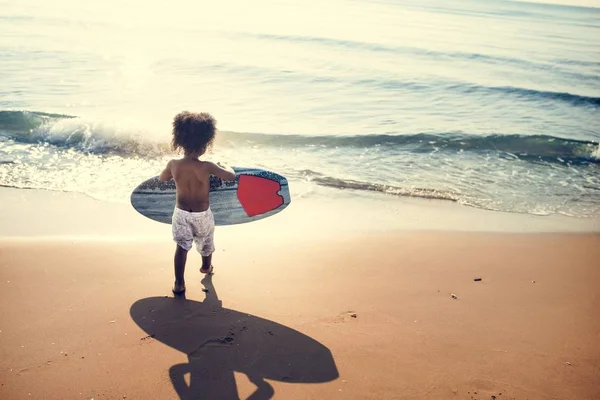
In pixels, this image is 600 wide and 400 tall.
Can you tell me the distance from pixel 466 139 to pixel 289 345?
29.2 feet

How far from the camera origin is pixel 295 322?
369 centimetres

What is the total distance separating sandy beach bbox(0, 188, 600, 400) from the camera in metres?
3.03

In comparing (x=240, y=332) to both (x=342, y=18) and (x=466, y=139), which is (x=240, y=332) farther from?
(x=342, y=18)

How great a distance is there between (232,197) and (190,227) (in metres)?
1.15

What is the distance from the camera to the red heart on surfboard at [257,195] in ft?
17.1

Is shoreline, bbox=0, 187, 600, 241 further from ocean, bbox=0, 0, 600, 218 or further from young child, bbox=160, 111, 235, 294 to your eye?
young child, bbox=160, 111, 235, 294

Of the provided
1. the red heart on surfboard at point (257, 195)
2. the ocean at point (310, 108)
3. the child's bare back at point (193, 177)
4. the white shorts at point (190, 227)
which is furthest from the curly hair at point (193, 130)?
the ocean at point (310, 108)

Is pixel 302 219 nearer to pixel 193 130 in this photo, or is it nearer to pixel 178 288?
pixel 178 288

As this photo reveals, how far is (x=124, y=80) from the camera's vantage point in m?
15.6

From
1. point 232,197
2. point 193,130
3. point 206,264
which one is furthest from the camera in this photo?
point 232,197

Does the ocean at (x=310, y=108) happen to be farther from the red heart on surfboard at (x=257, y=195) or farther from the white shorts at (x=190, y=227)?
the white shorts at (x=190, y=227)

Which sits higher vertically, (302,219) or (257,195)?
(257,195)

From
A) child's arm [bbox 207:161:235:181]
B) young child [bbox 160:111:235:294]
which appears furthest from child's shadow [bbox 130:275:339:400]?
child's arm [bbox 207:161:235:181]

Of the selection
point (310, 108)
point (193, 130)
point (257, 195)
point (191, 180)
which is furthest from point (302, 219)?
point (310, 108)
